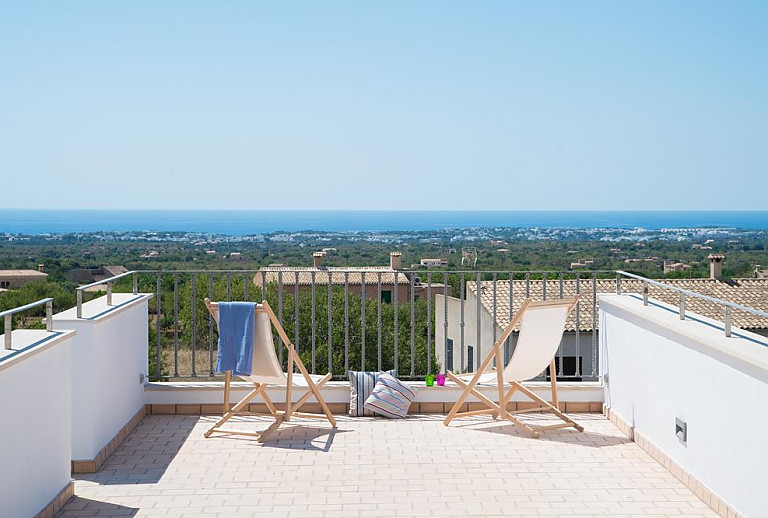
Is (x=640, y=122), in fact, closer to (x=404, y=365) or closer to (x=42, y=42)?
(x=42, y=42)

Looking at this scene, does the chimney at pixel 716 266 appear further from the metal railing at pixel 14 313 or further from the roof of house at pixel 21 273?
the metal railing at pixel 14 313

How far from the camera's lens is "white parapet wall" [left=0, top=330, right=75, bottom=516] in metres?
3.58

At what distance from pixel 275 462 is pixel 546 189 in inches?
3381

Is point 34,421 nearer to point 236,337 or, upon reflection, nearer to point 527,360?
point 236,337

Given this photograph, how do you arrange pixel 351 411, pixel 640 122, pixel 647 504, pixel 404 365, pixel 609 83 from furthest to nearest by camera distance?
pixel 640 122 < pixel 609 83 < pixel 404 365 < pixel 351 411 < pixel 647 504

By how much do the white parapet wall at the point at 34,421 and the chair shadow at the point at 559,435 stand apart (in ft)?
8.86

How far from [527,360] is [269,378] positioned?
1.63 meters

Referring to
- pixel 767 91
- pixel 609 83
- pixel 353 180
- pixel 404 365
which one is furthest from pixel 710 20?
pixel 353 180

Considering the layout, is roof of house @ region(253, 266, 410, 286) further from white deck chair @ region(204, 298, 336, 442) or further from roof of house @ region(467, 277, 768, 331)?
roof of house @ region(467, 277, 768, 331)

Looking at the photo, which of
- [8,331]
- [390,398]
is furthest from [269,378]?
[8,331]

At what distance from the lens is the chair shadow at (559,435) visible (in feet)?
18.5

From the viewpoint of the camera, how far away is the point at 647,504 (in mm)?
4371

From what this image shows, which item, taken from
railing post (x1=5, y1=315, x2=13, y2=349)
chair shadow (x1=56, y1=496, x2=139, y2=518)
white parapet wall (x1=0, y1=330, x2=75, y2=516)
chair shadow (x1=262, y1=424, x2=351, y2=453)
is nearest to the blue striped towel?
chair shadow (x1=262, y1=424, x2=351, y2=453)

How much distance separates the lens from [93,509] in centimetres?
429
